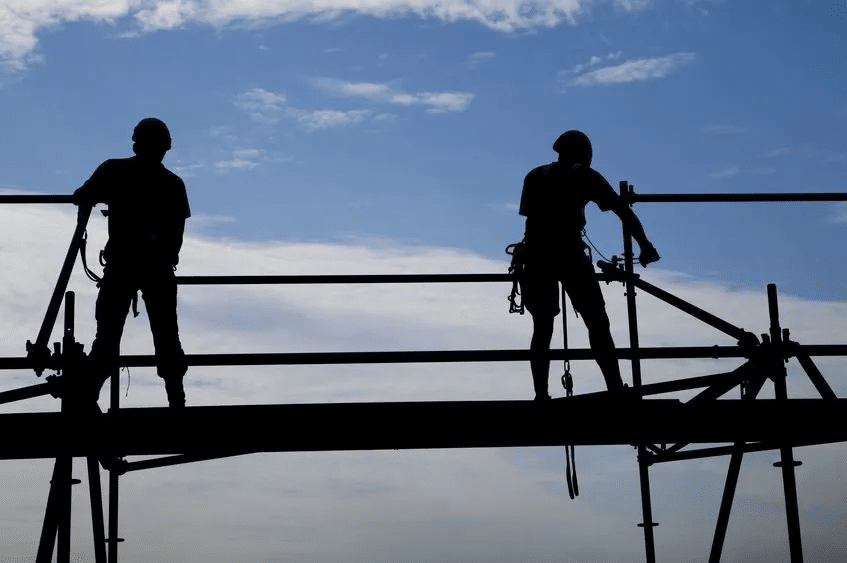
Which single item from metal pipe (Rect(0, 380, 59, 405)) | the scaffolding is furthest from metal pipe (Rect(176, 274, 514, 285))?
metal pipe (Rect(0, 380, 59, 405))

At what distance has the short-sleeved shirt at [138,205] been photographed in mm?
7023

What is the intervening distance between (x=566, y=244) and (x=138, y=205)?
8.46 feet

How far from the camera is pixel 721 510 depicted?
302 inches

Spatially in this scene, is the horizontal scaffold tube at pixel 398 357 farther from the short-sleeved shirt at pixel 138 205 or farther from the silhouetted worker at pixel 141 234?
the short-sleeved shirt at pixel 138 205

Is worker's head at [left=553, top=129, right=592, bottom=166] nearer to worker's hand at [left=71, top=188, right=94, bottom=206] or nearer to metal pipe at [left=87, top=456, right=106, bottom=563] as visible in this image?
worker's hand at [left=71, top=188, right=94, bottom=206]

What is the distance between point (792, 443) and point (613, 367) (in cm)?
115

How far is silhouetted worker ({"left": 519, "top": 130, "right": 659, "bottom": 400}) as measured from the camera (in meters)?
7.40

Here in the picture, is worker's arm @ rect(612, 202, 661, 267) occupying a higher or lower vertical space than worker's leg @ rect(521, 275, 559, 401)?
higher

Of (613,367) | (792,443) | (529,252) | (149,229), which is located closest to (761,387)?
(792,443)

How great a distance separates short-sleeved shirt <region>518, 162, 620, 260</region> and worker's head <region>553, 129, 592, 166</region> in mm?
46

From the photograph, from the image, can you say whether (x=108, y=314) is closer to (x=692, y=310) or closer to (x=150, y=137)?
(x=150, y=137)

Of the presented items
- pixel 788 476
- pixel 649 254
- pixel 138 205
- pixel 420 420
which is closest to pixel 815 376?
pixel 788 476

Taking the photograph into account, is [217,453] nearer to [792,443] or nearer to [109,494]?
[109,494]

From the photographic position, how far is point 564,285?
297 inches
